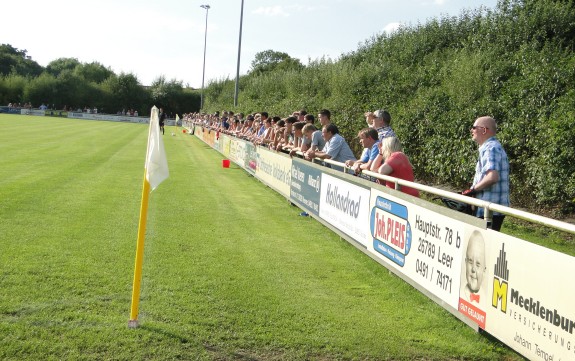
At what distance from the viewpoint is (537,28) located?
3011 centimetres

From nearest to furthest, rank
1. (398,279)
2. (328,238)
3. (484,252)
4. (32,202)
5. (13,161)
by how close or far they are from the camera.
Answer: (484,252)
(398,279)
(328,238)
(32,202)
(13,161)

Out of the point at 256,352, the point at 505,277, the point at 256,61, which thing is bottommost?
the point at 256,352

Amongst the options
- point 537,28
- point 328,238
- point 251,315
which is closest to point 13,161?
point 328,238

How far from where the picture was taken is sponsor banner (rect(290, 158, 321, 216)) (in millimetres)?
11352

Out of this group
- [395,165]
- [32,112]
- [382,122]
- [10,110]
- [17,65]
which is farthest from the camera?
[17,65]

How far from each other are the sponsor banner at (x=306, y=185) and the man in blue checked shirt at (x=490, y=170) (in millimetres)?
4658

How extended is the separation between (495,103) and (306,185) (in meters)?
5.20

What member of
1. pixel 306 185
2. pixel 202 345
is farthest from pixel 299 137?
pixel 202 345

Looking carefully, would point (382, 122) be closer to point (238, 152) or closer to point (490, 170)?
point (490, 170)

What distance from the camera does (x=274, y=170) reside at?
52.2 feet

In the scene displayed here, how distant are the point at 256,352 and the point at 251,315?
88cm

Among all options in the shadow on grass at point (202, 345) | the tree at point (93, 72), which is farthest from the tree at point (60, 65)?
the shadow on grass at point (202, 345)

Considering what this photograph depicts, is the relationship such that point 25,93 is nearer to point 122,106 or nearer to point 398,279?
point 122,106

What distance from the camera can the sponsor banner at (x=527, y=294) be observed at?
168 inches
